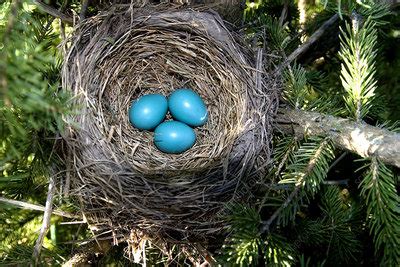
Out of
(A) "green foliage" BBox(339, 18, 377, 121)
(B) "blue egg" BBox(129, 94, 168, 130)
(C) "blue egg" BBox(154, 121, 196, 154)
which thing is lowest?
(C) "blue egg" BBox(154, 121, 196, 154)

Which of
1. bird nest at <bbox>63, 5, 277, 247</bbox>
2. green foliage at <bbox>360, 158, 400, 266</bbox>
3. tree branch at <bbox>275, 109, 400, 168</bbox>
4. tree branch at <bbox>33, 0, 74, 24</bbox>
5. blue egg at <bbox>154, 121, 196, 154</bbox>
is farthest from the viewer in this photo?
blue egg at <bbox>154, 121, 196, 154</bbox>

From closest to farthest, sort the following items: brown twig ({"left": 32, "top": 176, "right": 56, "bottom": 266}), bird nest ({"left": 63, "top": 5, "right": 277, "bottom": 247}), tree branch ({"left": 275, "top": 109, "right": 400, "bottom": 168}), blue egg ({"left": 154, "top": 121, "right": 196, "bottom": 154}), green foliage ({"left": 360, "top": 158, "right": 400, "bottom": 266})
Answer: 1. green foliage ({"left": 360, "top": 158, "right": 400, "bottom": 266})
2. tree branch ({"left": 275, "top": 109, "right": 400, "bottom": 168})
3. brown twig ({"left": 32, "top": 176, "right": 56, "bottom": 266})
4. bird nest ({"left": 63, "top": 5, "right": 277, "bottom": 247})
5. blue egg ({"left": 154, "top": 121, "right": 196, "bottom": 154})

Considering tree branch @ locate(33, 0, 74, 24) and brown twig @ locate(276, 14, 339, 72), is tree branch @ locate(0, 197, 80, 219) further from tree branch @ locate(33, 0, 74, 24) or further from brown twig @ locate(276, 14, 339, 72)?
brown twig @ locate(276, 14, 339, 72)

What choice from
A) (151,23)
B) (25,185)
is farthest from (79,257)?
(151,23)

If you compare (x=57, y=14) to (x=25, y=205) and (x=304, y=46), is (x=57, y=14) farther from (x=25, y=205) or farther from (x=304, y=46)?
(x=304, y=46)

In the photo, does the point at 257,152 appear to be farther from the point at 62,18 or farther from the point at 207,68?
the point at 62,18

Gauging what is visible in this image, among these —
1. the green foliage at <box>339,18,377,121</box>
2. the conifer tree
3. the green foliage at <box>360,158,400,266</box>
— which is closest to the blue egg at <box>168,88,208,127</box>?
the conifer tree
